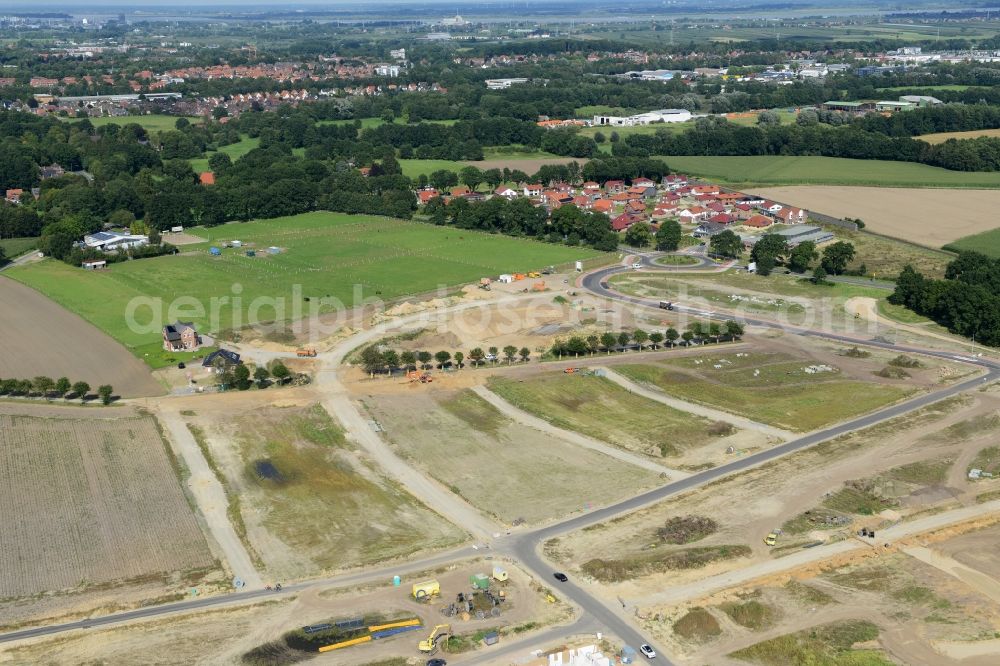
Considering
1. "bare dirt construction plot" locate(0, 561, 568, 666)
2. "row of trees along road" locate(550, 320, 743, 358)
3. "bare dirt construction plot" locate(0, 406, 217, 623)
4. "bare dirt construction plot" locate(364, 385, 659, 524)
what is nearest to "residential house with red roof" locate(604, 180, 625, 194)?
"row of trees along road" locate(550, 320, 743, 358)

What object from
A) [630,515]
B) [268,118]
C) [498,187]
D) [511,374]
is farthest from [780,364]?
[268,118]

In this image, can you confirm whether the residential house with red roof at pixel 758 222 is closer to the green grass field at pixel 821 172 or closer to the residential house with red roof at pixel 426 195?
the green grass field at pixel 821 172

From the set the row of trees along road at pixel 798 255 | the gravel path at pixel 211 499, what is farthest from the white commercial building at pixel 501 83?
the gravel path at pixel 211 499

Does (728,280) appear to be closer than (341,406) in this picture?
No

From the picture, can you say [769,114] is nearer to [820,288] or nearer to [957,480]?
[820,288]

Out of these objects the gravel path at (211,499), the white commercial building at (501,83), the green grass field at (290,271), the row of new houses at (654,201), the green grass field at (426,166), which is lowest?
the gravel path at (211,499)

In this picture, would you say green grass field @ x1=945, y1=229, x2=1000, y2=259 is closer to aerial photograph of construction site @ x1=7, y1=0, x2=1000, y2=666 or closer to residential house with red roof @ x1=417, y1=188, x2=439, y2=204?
aerial photograph of construction site @ x1=7, y1=0, x2=1000, y2=666

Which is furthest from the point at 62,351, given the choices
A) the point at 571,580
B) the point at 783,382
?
the point at 783,382
